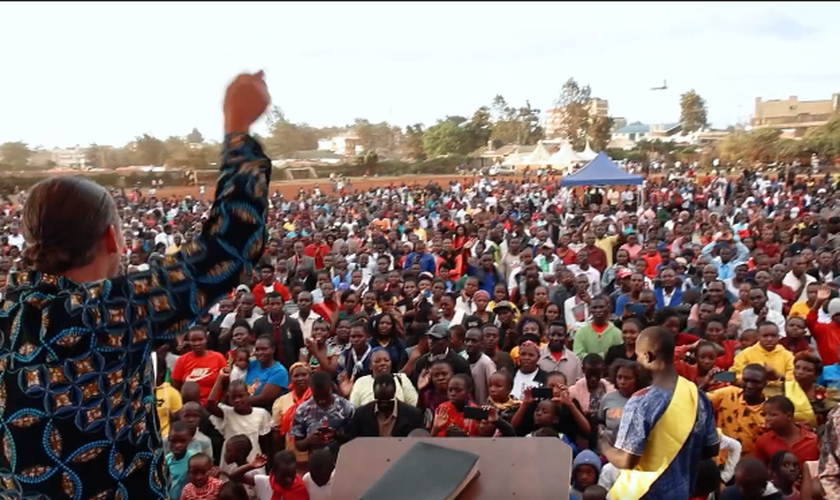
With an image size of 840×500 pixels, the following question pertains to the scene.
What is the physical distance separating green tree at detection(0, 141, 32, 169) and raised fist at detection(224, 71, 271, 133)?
867mm

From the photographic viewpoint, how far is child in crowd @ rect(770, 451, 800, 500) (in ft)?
13.5

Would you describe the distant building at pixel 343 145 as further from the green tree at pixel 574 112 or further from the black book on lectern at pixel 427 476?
the black book on lectern at pixel 427 476

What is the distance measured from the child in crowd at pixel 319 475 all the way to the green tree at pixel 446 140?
2999cm

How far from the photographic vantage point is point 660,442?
2.99 meters

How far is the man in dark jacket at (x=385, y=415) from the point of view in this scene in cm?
475

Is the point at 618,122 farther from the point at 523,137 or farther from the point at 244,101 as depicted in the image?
the point at 244,101

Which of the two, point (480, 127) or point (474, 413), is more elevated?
point (480, 127)

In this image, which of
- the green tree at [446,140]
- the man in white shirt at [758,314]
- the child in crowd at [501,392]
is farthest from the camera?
the green tree at [446,140]

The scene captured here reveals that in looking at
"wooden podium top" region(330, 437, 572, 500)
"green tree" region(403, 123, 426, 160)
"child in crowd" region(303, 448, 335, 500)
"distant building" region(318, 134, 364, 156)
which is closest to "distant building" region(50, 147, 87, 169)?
"child in crowd" region(303, 448, 335, 500)

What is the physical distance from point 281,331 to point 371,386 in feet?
6.25

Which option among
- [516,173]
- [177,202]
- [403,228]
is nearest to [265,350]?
[403,228]

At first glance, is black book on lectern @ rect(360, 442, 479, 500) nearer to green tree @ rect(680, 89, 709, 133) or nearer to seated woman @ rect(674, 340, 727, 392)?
seated woman @ rect(674, 340, 727, 392)

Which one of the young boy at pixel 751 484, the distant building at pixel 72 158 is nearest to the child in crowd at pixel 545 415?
the young boy at pixel 751 484

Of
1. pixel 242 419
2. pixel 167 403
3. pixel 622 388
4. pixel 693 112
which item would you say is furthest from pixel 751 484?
pixel 693 112
